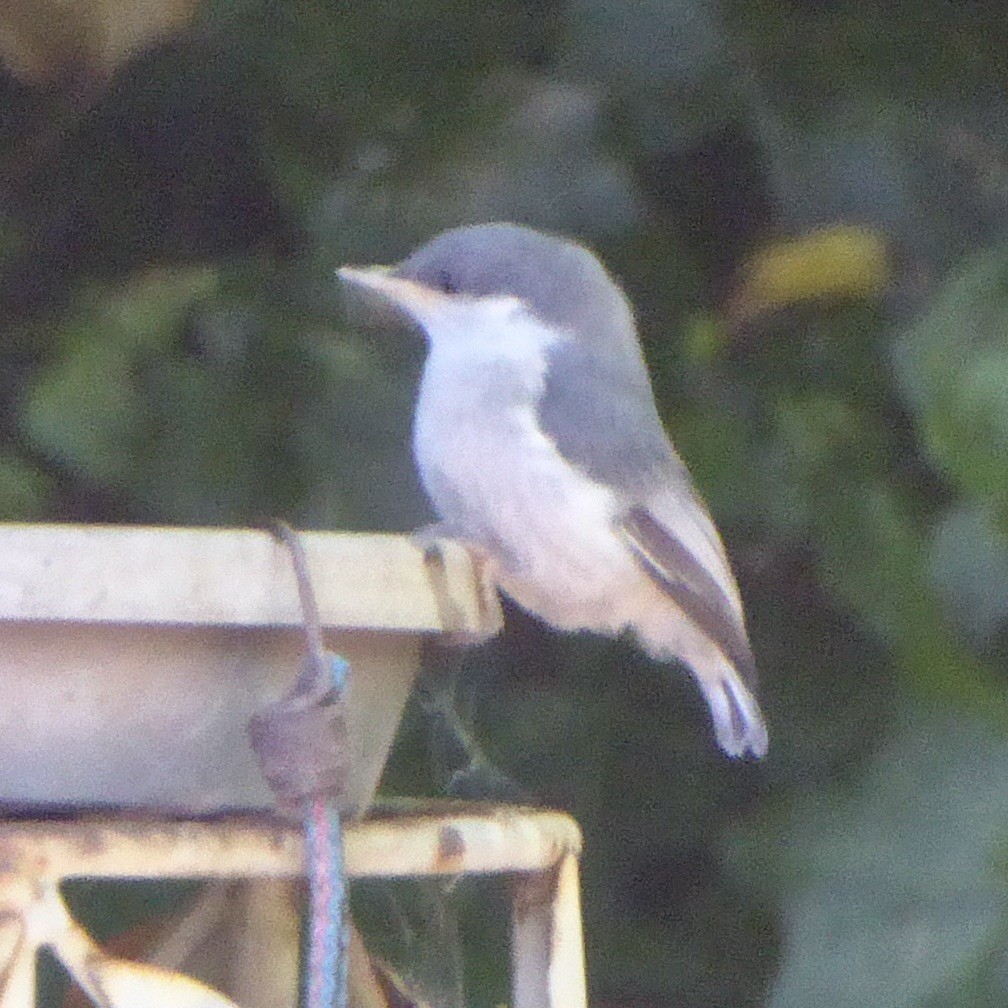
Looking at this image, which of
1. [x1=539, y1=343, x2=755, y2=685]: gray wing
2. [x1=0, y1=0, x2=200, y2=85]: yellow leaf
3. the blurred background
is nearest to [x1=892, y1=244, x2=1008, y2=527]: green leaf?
the blurred background

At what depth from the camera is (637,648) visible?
1.71 meters

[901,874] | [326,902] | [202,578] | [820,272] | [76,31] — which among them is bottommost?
[901,874]

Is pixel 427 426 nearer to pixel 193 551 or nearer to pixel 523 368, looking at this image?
pixel 523 368

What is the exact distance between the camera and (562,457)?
1.46m

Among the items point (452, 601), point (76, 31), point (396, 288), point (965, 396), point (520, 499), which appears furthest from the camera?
point (76, 31)

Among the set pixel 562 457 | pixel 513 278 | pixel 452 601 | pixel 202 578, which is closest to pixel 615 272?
pixel 513 278

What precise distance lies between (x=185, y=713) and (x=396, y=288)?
82 centimetres

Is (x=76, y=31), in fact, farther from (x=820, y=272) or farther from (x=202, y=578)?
(x=202, y=578)

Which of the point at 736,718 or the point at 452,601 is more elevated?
the point at 452,601

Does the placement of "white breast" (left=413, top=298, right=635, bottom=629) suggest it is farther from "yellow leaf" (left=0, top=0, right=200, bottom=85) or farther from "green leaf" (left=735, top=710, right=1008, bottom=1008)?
"yellow leaf" (left=0, top=0, right=200, bottom=85)

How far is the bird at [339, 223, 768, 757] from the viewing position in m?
1.43

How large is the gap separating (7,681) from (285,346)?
34.8 inches

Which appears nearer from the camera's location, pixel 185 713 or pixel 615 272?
pixel 185 713

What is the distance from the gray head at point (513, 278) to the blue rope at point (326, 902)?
32.7 inches
